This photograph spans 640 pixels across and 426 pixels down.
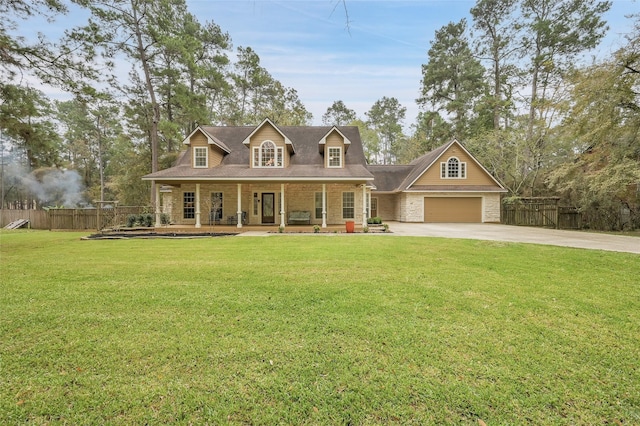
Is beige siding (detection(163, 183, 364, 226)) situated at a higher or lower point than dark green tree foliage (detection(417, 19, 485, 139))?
lower

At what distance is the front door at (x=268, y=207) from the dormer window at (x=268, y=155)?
2033mm

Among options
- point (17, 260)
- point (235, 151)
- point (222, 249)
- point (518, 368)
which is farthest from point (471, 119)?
point (17, 260)

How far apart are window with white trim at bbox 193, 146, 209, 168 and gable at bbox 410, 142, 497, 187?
14.9m

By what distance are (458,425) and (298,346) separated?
5.22 ft

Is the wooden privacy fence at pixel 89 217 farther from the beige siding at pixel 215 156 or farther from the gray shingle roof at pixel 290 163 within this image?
the beige siding at pixel 215 156

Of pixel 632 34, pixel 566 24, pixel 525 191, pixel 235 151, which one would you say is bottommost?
pixel 525 191

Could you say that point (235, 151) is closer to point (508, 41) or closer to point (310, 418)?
point (310, 418)

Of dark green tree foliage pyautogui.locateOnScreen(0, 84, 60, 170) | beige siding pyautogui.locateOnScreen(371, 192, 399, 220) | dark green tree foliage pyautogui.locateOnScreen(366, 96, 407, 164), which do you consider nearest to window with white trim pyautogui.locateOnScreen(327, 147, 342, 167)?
beige siding pyautogui.locateOnScreen(371, 192, 399, 220)

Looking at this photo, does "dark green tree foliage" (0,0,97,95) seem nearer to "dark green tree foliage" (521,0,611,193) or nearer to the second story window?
the second story window

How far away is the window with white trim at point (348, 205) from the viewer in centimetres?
1778

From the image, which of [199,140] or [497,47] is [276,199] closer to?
[199,140]

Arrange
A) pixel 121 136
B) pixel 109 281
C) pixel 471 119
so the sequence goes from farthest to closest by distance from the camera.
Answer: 1. pixel 471 119
2. pixel 121 136
3. pixel 109 281

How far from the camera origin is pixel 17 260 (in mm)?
7117

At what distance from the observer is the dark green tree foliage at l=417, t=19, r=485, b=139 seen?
95.4ft
